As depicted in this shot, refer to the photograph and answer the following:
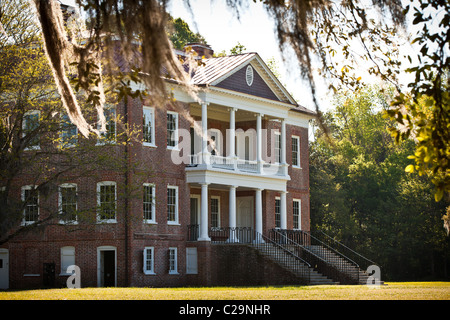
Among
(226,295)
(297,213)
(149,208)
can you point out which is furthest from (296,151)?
(226,295)

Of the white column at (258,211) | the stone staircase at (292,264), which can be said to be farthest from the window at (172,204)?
the white column at (258,211)

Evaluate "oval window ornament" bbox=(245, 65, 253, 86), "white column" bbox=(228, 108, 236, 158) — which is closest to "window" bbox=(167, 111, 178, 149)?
"white column" bbox=(228, 108, 236, 158)

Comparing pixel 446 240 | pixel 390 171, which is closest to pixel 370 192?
pixel 390 171

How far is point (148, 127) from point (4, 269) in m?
8.80

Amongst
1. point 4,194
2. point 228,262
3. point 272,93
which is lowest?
point 228,262

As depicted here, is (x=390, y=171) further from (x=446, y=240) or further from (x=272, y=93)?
(x=272, y=93)

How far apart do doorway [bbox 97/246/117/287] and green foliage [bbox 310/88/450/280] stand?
66.4 ft

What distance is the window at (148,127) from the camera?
32094 millimetres

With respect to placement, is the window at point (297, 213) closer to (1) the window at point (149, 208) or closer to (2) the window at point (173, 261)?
(2) the window at point (173, 261)

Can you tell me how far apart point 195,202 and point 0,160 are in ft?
48.1

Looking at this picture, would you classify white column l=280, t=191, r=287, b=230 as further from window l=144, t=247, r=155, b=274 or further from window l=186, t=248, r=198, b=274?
window l=144, t=247, r=155, b=274

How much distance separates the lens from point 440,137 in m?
10.1

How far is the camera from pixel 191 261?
109 feet

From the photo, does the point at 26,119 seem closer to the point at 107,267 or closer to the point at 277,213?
the point at 107,267
